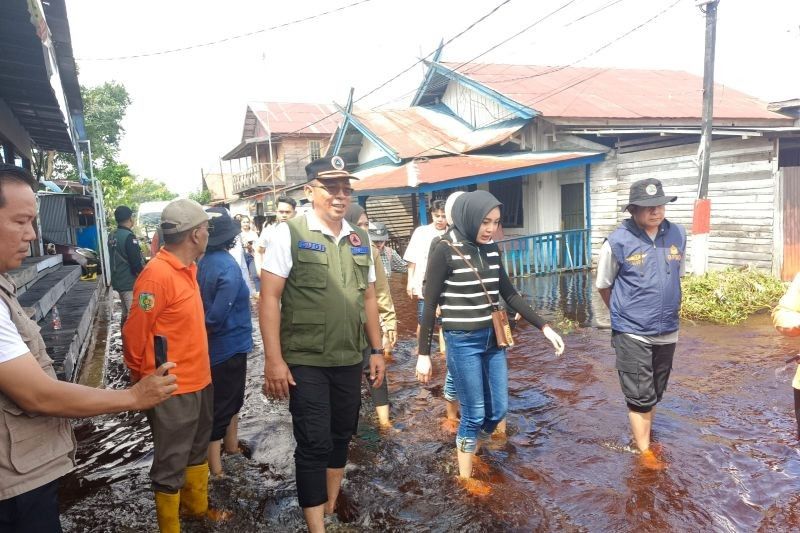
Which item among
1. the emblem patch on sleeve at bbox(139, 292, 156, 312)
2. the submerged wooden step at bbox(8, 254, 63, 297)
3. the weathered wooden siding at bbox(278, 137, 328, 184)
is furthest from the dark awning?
the weathered wooden siding at bbox(278, 137, 328, 184)

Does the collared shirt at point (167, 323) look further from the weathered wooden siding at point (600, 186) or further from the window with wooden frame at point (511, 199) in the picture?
the window with wooden frame at point (511, 199)

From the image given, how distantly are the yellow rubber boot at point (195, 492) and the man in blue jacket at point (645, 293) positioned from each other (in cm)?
270

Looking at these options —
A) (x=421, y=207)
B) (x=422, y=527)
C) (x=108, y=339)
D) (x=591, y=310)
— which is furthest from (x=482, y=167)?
(x=422, y=527)

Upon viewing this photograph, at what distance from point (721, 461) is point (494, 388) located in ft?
5.51

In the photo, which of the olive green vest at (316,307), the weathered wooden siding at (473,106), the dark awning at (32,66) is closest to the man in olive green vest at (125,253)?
the dark awning at (32,66)

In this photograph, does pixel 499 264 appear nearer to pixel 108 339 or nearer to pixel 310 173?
pixel 310 173

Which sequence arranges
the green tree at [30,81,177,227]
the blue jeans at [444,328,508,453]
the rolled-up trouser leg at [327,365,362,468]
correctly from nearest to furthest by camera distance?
the rolled-up trouser leg at [327,365,362,468] < the blue jeans at [444,328,508,453] < the green tree at [30,81,177,227]

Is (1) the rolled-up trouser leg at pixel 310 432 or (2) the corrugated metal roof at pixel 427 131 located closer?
(1) the rolled-up trouser leg at pixel 310 432

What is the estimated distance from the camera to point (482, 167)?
11891mm

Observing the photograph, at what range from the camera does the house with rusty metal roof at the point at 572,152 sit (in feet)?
32.4

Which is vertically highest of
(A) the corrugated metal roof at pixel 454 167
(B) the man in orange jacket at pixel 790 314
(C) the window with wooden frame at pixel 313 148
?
(C) the window with wooden frame at pixel 313 148

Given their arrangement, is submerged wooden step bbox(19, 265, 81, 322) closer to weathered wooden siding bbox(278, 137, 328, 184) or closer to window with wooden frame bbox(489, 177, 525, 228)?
window with wooden frame bbox(489, 177, 525, 228)

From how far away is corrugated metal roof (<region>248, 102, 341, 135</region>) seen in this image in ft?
96.5

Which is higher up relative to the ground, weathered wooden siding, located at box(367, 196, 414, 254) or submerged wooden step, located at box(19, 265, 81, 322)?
weathered wooden siding, located at box(367, 196, 414, 254)
